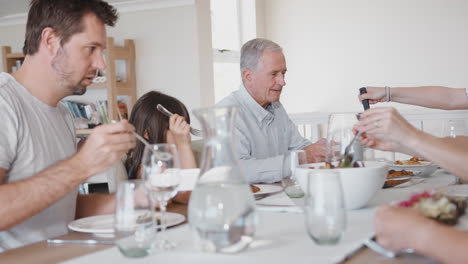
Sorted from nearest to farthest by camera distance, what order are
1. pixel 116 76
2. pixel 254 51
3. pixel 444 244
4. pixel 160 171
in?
1. pixel 444 244
2. pixel 160 171
3. pixel 254 51
4. pixel 116 76

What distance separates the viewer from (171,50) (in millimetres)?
4703

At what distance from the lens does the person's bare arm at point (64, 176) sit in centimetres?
130

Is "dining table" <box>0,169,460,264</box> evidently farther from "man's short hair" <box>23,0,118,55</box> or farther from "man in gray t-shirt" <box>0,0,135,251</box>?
"man's short hair" <box>23,0,118,55</box>

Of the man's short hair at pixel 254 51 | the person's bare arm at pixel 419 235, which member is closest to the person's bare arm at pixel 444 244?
the person's bare arm at pixel 419 235

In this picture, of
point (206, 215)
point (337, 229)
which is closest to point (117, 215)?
point (206, 215)

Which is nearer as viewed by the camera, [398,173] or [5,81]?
[5,81]

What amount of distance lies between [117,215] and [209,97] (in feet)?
12.6

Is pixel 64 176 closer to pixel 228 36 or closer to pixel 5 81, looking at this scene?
pixel 5 81

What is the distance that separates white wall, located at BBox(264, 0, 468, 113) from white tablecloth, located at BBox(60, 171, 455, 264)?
4.86 m

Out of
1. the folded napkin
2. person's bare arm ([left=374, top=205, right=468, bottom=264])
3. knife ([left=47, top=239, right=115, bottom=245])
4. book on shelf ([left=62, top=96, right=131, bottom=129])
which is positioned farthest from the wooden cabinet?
person's bare arm ([left=374, top=205, right=468, bottom=264])

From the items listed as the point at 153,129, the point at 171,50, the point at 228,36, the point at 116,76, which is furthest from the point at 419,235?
the point at 228,36

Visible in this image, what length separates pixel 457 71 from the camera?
559cm

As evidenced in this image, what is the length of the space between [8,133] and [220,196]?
810 millimetres

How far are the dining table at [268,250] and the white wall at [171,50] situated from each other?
3345 mm
